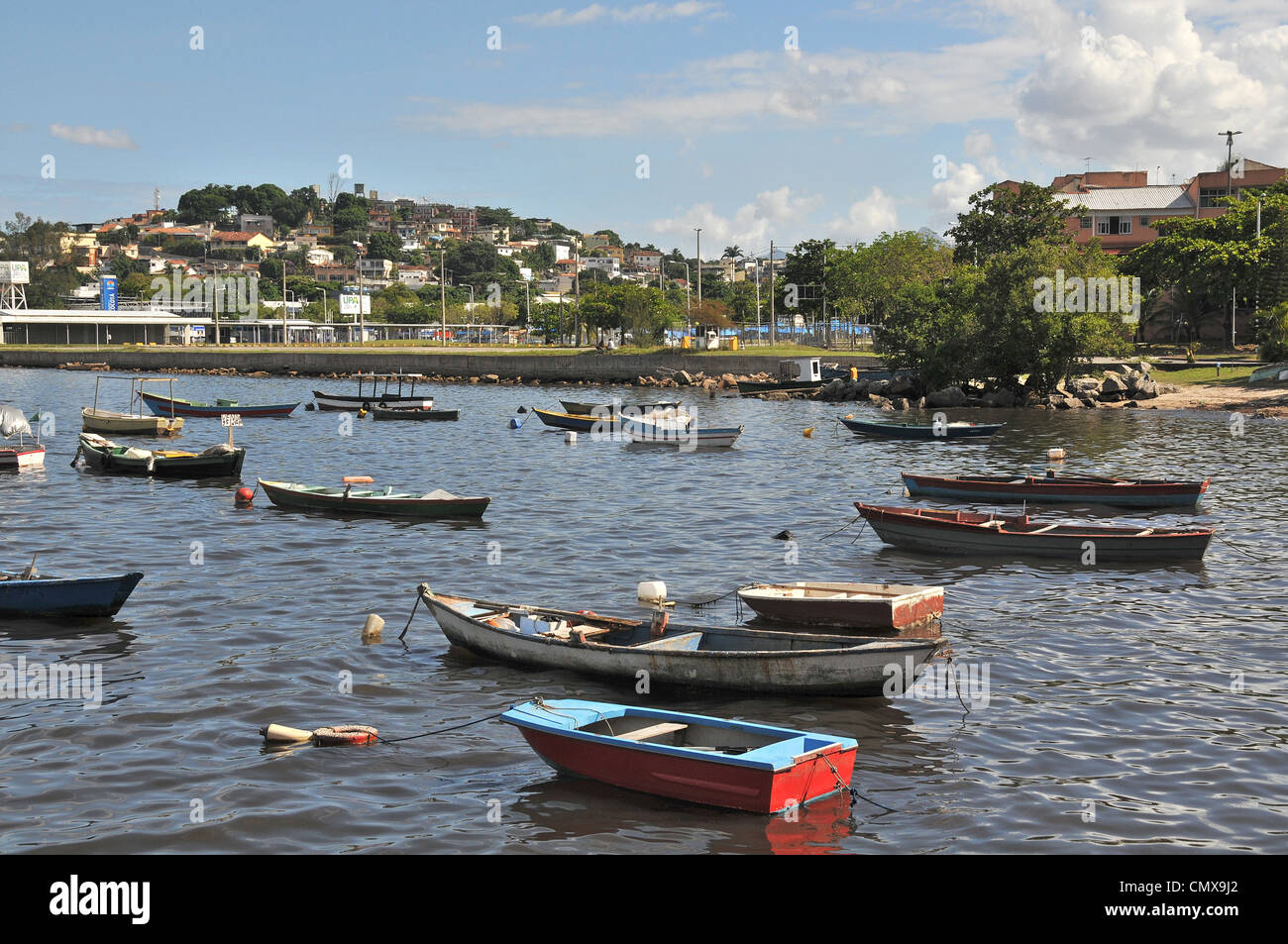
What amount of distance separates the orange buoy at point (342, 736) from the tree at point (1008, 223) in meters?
79.5

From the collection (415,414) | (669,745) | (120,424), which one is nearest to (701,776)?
(669,745)

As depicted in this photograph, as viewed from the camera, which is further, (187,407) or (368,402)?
(368,402)

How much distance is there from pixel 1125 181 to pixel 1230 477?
99.3 meters

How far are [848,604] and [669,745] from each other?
6958 mm

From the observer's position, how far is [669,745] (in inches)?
523

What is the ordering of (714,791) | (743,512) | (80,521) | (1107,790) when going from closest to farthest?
(714,791), (1107,790), (80,521), (743,512)

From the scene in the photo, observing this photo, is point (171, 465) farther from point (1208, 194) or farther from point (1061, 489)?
point (1208, 194)

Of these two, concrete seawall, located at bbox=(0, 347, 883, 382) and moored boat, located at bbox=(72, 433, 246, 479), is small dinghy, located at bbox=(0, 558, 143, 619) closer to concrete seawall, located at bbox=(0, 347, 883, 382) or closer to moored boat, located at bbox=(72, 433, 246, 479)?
moored boat, located at bbox=(72, 433, 246, 479)

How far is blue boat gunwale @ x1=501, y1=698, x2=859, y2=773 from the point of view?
39.9ft

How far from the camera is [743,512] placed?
33.9 metres

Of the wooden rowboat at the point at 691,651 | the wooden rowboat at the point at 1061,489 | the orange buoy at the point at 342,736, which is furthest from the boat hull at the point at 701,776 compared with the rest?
the wooden rowboat at the point at 1061,489

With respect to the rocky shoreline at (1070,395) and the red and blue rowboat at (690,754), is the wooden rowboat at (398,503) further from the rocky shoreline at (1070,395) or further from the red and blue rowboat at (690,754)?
the rocky shoreline at (1070,395)
